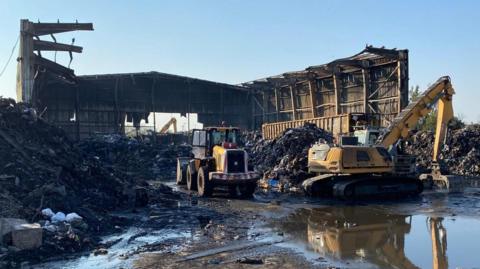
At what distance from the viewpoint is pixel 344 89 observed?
108ft

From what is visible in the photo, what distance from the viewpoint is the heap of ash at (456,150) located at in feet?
83.2

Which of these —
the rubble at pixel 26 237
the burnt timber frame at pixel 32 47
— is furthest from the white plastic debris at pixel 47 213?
the burnt timber frame at pixel 32 47

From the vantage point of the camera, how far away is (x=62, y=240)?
9.42 m

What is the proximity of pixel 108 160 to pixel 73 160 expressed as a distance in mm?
15627

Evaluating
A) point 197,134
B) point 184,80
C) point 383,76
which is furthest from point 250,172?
point 184,80

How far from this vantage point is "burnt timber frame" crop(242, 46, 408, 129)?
27.9 meters

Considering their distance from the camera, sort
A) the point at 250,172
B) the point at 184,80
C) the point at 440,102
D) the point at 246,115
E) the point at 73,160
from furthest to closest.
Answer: the point at 246,115
the point at 184,80
the point at 440,102
the point at 250,172
the point at 73,160

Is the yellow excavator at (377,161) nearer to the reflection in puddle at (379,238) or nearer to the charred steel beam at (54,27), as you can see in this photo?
the reflection in puddle at (379,238)

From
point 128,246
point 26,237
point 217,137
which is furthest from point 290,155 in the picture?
point 26,237

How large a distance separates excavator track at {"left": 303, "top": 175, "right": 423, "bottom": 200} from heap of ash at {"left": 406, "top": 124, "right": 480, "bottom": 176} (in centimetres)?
747

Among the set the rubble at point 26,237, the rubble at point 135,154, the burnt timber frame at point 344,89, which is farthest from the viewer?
the rubble at point 135,154

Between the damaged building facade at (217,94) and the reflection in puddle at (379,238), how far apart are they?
9272mm

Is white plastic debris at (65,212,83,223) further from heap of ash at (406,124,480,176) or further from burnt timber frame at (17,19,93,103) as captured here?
burnt timber frame at (17,19,93,103)

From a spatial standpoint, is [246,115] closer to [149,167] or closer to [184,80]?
[184,80]
